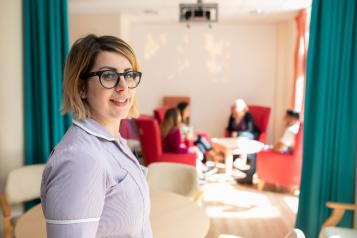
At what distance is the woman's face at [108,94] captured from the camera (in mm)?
866

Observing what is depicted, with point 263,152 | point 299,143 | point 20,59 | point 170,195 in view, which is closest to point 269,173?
point 263,152

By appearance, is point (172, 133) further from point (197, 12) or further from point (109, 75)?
point (109, 75)

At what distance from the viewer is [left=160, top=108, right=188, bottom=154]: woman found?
4.02 metres

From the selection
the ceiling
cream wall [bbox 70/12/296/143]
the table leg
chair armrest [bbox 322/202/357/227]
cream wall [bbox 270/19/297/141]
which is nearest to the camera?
chair armrest [bbox 322/202/357/227]

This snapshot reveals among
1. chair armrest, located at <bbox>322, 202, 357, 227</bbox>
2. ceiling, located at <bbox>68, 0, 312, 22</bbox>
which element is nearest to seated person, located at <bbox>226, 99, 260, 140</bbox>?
ceiling, located at <bbox>68, 0, 312, 22</bbox>

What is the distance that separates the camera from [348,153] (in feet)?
8.34

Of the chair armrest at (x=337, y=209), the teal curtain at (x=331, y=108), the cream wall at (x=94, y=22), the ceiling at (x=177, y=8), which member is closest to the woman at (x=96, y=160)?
the chair armrest at (x=337, y=209)

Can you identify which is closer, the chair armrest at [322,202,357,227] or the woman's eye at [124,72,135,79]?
the woman's eye at [124,72,135,79]

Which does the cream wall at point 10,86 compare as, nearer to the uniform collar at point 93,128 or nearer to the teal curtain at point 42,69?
the teal curtain at point 42,69

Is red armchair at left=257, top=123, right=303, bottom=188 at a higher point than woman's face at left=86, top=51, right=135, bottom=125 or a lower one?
lower

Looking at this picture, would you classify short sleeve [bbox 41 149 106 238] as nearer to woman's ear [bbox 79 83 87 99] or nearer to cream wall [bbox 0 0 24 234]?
woman's ear [bbox 79 83 87 99]

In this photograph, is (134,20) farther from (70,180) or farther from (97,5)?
(70,180)

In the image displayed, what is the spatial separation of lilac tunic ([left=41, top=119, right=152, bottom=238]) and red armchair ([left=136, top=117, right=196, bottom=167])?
3125 millimetres

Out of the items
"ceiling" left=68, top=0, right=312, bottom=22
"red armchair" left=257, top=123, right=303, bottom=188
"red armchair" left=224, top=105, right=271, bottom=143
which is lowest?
"red armchair" left=257, top=123, right=303, bottom=188
